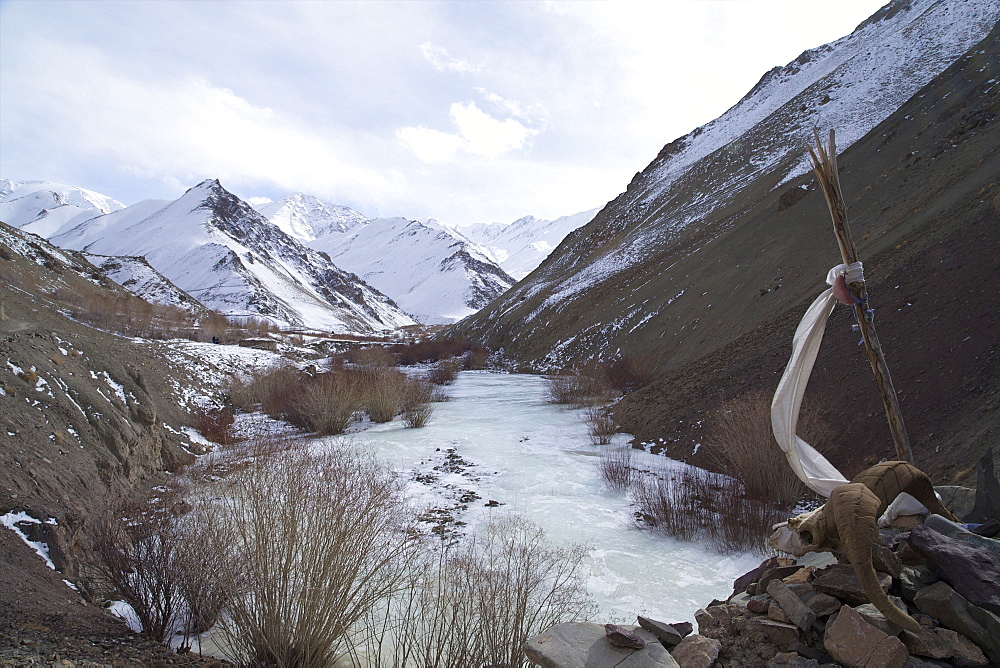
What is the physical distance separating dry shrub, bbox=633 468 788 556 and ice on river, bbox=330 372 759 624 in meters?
0.25

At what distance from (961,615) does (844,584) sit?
573 millimetres

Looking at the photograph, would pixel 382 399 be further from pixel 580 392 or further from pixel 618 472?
pixel 618 472

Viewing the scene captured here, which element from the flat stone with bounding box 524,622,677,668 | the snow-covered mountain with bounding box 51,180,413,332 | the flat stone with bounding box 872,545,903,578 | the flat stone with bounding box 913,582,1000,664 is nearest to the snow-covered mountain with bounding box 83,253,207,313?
the snow-covered mountain with bounding box 51,180,413,332

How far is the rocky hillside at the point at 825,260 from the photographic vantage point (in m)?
9.30

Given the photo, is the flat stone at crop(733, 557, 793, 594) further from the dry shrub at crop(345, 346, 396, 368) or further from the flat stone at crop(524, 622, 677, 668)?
the dry shrub at crop(345, 346, 396, 368)

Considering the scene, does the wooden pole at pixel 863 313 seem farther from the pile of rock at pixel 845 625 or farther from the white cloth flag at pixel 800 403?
the pile of rock at pixel 845 625

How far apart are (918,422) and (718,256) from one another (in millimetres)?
18855

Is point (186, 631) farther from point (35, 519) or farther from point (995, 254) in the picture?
point (995, 254)

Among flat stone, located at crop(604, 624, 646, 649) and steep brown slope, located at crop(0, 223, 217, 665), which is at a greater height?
steep brown slope, located at crop(0, 223, 217, 665)

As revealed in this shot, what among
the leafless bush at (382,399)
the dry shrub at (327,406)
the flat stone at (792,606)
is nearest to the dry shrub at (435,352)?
the leafless bush at (382,399)

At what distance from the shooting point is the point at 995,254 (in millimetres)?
10102

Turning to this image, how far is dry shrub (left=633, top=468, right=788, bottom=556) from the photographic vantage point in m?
7.52

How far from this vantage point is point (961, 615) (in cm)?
304

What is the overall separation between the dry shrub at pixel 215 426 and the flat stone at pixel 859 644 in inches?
531
